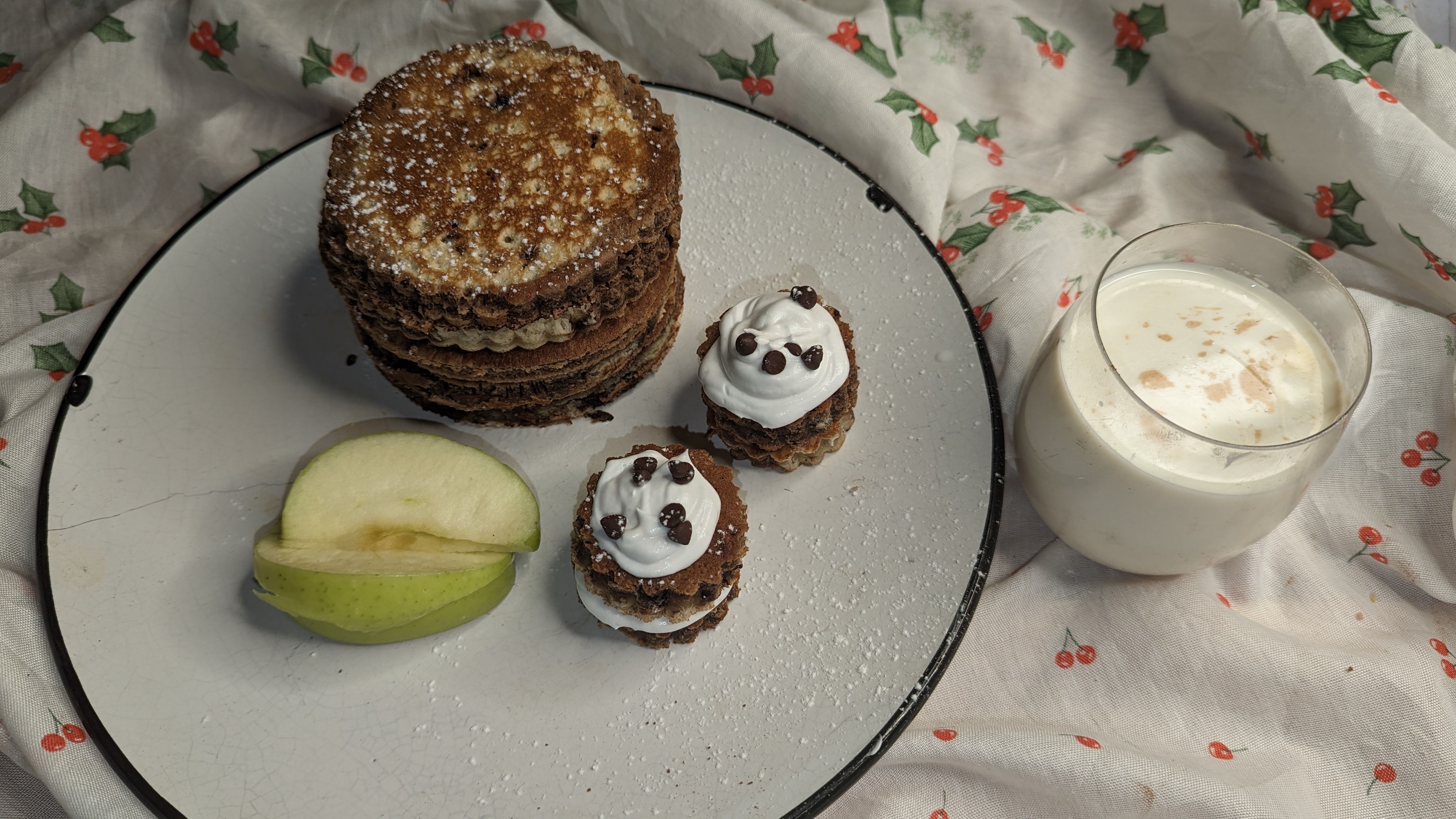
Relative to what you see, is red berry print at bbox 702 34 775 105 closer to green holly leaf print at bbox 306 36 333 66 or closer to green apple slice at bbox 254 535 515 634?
green holly leaf print at bbox 306 36 333 66

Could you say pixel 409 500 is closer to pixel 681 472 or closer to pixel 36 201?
pixel 681 472

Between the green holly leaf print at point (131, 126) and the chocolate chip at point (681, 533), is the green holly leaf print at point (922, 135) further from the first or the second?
the green holly leaf print at point (131, 126)

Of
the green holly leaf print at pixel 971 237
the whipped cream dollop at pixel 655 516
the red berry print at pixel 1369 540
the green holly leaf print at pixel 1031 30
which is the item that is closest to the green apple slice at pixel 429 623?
the whipped cream dollop at pixel 655 516

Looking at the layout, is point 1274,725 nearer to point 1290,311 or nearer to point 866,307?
point 1290,311

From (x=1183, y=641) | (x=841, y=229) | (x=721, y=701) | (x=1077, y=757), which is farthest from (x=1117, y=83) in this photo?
(x=721, y=701)

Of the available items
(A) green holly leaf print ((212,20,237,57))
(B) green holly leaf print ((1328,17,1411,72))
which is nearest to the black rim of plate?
(A) green holly leaf print ((212,20,237,57))

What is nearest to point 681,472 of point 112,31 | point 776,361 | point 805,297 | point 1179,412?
point 776,361
